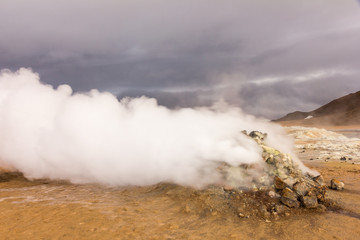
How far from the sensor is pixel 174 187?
238 inches

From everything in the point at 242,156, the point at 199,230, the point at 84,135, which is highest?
the point at 84,135

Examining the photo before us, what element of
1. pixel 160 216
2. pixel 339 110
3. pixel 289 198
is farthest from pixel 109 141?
pixel 339 110

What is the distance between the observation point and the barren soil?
3.96 metres

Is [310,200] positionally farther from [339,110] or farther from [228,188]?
[339,110]

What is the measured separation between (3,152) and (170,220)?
7488 millimetres

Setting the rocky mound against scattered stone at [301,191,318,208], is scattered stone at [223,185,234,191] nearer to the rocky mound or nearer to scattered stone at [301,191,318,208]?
the rocky mound

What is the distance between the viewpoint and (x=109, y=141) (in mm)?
7422

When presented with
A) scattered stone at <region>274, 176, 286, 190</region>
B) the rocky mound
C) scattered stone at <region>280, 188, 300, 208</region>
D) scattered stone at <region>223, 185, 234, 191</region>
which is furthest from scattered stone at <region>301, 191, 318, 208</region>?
scattered stone at <region>223, 185, 234, 191</region>

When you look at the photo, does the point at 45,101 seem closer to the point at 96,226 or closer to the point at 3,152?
the point at 3,152

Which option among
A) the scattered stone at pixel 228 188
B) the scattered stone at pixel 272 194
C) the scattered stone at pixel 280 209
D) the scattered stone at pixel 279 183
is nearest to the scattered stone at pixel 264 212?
the scattered stone at pixel 280 209

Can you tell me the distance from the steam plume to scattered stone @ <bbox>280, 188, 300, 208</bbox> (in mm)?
1118

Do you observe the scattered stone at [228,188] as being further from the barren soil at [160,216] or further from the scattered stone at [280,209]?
the scattered stone at [280,209]

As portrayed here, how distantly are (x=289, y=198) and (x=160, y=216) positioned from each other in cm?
272

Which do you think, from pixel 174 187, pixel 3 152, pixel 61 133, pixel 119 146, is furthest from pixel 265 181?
pixel 3 152
